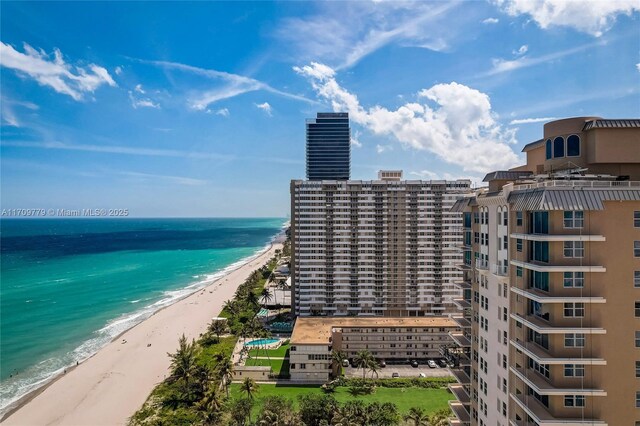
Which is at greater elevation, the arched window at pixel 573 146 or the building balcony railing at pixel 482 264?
the arched window at pixel 573 146

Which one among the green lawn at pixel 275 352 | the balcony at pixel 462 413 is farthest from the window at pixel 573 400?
the green lawn at pixel 275 352

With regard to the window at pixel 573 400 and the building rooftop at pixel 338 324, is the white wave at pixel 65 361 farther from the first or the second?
the window at pixel 573 400

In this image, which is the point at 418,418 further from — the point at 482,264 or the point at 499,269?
the point at 499,269

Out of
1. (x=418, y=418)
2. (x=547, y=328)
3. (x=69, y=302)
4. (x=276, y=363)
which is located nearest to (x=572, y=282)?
(x=547, y=328)

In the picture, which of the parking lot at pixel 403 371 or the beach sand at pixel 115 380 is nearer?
the beach sand at pixel 115 380

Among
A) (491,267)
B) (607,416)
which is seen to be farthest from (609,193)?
(607,416)

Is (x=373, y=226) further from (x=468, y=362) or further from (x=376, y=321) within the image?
(x=468, y=362)
